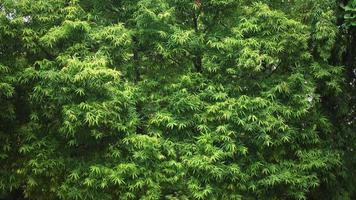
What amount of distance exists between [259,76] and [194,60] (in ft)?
3.88

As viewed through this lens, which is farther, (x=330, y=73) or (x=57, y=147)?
(x=330, y=73)

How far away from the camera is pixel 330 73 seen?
8.45 metres

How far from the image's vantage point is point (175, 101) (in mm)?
8125

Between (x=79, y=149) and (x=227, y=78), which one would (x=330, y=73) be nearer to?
(x=227, y=78)

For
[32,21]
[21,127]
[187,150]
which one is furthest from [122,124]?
[32,21]

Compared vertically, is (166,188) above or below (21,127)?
below

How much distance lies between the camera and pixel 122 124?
25.0ft

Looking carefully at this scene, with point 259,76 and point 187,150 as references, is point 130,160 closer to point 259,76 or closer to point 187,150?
point 187,150

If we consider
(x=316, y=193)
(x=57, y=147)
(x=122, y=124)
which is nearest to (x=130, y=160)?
(x=122, y=124)

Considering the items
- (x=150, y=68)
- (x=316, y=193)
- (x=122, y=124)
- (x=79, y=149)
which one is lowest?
(x=316, y=193)

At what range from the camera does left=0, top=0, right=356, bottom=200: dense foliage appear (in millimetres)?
7578

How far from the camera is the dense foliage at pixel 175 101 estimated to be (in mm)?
7578

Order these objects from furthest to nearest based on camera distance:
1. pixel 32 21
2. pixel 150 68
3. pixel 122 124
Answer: pixel 150 68 → pixel 32 21 → pixel 122 124

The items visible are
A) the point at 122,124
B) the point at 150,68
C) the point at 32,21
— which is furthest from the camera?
the point at 150,68
